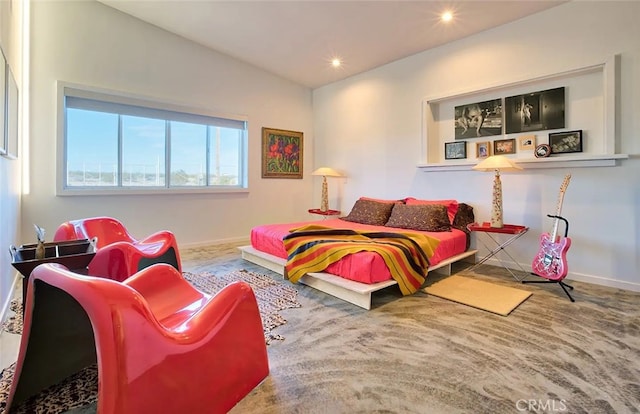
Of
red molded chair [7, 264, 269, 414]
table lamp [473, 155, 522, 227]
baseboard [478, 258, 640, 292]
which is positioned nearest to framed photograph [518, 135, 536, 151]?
table lamp [473, 155, 522, 227]

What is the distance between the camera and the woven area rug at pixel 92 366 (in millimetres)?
1497

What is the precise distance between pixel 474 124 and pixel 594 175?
4.72 feet

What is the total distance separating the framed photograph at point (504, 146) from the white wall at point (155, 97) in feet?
11.5

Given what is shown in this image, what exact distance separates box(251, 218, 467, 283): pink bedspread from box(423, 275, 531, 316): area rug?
0.29 m

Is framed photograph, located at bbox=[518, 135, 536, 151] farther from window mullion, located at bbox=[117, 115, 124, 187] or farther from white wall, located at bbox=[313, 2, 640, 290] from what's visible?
window mullion, located at bbox=[117, 115, 124, 187]

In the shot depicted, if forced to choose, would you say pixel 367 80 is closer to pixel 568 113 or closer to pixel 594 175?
pixel 568 113

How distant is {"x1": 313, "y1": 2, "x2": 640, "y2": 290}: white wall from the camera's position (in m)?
3.09

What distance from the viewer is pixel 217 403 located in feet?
4.64

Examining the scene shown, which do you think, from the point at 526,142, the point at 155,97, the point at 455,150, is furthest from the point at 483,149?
the point at 155,97

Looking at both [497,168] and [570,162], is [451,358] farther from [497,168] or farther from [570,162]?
[570,162]

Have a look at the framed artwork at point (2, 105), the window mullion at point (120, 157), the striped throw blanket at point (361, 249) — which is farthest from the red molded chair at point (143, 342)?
the window mullion at point (120, 157)

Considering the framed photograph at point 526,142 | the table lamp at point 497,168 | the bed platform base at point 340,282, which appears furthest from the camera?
the framed photograph at point 526,142

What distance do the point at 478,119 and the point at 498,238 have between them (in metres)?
1.56

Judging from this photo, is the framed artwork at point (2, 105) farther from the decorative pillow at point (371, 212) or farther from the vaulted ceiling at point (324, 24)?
the decorative pillow at point (371, 212)
